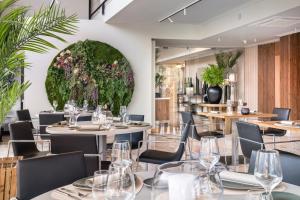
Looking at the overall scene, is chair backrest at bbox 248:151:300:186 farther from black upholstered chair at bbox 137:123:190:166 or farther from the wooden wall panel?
the wooden wall panel

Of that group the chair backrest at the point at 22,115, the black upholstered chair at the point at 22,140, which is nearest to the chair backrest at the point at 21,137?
the black upholstered chair at the point at 22,140

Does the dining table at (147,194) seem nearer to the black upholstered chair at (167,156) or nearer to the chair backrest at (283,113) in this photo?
the black upholstered chair at (167,156)

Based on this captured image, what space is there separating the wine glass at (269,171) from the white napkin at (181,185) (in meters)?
0.33

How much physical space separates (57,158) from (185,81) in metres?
9.48

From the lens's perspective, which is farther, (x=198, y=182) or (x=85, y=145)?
(x=85, y=145)

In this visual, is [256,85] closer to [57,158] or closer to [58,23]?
[58,23]

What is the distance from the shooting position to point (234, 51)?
10.9 m

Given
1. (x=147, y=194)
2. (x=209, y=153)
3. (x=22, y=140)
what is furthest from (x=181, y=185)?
(x=22, y=140)

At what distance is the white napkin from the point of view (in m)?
1.09

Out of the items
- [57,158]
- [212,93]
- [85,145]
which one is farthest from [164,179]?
[212,93]

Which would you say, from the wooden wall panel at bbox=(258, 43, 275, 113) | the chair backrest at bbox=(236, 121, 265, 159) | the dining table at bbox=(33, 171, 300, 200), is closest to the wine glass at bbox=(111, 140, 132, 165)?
the dining table at bbox=(33, 171, 300, 200)

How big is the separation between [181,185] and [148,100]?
7.55 m

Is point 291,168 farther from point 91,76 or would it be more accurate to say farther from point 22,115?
point 91,76

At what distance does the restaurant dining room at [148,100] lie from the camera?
145 centimetres
